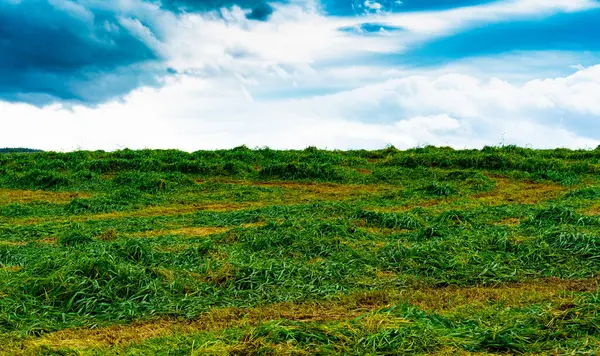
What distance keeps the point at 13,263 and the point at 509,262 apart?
21.3 feet

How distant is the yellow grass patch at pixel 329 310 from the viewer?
5180 millimetres

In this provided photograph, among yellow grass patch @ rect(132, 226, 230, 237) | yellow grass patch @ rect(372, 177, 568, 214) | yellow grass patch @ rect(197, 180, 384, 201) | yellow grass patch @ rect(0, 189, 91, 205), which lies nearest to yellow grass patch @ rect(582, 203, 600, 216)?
yellow grass patch @ rect(372, 177, 568, 214)

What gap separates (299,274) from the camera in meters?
6.76

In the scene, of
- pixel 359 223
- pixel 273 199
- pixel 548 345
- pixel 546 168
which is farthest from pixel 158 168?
pixel 548 345

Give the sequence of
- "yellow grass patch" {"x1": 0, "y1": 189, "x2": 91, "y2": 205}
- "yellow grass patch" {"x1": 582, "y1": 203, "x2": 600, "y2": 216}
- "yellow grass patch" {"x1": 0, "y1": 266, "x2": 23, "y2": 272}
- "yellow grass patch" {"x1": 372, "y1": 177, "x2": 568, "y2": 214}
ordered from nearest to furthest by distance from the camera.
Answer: "yellow grass patch" {"x1": 0, "y1": 266, "x2": 23, "y2": 272}, "yellow grass patch" {"x1": 582, "y1": 203, "x2": 600, "y2": 216}, "yellow grass patch" {"x1": 372, "y1": 177, "x2": 568, "y2": 214}, "yellow grass patch" {"x1": 0, "y1": 189, "x2": 91, "y2": 205}

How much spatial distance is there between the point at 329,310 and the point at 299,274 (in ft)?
3.27

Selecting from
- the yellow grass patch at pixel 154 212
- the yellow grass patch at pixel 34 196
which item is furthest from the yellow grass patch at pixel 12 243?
the yellow grass patch at pixel 34 196

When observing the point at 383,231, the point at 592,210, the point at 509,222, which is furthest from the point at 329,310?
the point at 592,210

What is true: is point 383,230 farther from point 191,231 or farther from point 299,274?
point 191,231

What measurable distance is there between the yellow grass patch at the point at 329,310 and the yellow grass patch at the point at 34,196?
29.7ft

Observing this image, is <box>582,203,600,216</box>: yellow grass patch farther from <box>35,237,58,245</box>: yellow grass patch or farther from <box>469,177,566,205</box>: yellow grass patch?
<box>35,237,58,245</box>: yellow grass patch

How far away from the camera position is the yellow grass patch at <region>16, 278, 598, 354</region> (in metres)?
5.18

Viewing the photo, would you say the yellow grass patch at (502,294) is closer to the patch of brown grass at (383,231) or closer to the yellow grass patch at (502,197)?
the patch of brown grass at (383,231)

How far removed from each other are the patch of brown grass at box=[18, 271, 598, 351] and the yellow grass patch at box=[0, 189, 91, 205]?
8553 mm
